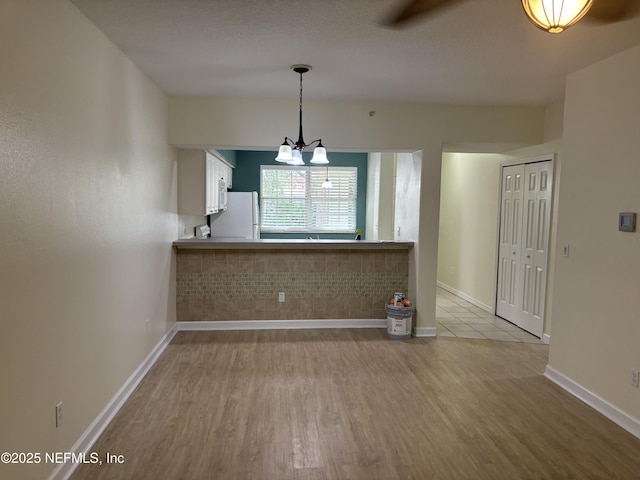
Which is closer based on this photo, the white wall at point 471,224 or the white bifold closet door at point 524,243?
the white bifold closet door at point 524,243

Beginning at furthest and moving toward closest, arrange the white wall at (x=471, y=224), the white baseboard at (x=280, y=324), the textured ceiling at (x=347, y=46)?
the white wall at (x=471, y=224)
the white baseboard at (x=280, y=324)
the textured ceiling at (x=347, y=46)

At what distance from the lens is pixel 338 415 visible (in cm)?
295

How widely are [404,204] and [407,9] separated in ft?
9.97

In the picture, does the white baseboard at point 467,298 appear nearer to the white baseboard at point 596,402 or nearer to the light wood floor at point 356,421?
the light wood floor at point 356,421

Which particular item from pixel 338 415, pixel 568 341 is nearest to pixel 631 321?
pixel 568 341

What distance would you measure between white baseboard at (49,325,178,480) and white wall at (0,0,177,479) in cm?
5

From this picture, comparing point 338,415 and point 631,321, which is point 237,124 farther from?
point 631,321

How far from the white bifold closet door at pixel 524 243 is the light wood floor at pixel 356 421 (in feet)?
2.63

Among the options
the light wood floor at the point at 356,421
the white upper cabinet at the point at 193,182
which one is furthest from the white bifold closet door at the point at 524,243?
the white upper cabinet at the point at 193,182

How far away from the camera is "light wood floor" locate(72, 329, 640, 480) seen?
2.37m

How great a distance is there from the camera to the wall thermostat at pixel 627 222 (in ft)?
9.16

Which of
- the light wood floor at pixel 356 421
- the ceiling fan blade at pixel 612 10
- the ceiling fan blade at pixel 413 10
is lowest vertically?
the light wood floor at pixel 356 421

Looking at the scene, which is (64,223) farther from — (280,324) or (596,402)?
(596,402)

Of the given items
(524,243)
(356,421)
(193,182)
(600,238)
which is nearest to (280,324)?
(193,182)
